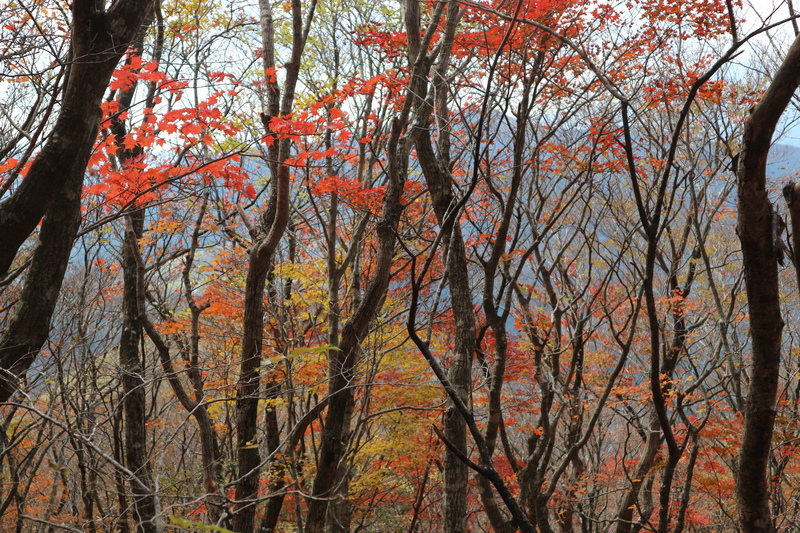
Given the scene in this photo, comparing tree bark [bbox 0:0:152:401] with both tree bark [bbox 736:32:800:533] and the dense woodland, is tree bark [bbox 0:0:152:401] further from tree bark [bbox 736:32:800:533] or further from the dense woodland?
tree bark [bbox 736:32:800:533]

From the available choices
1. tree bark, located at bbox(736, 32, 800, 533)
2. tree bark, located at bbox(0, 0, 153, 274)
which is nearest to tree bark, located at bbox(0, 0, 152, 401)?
tree bark, located at bbox(0, 0, 153, 274)

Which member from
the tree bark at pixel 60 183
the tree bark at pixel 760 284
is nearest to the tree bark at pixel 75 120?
the tree bark at pixel 60 183

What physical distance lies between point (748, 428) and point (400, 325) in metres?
6.91

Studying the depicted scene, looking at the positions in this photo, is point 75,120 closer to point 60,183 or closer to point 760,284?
point 60,183

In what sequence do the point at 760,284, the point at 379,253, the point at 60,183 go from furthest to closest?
the point at 379,253
the point at 60,183
the point at 760,284

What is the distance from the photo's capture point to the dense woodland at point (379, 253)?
116 inches

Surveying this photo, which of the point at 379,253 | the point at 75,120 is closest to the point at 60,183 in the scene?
the point at 75,120

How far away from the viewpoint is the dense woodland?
2.94 meters

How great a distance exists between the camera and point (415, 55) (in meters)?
4.93

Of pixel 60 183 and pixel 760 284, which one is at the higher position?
pixel 60 183

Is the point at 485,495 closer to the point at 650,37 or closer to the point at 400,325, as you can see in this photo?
the point at 400,325

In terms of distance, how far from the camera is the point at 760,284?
2070mm

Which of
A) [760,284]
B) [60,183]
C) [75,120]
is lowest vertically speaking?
[760,284]

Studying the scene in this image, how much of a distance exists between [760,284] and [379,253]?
393 centimetres
